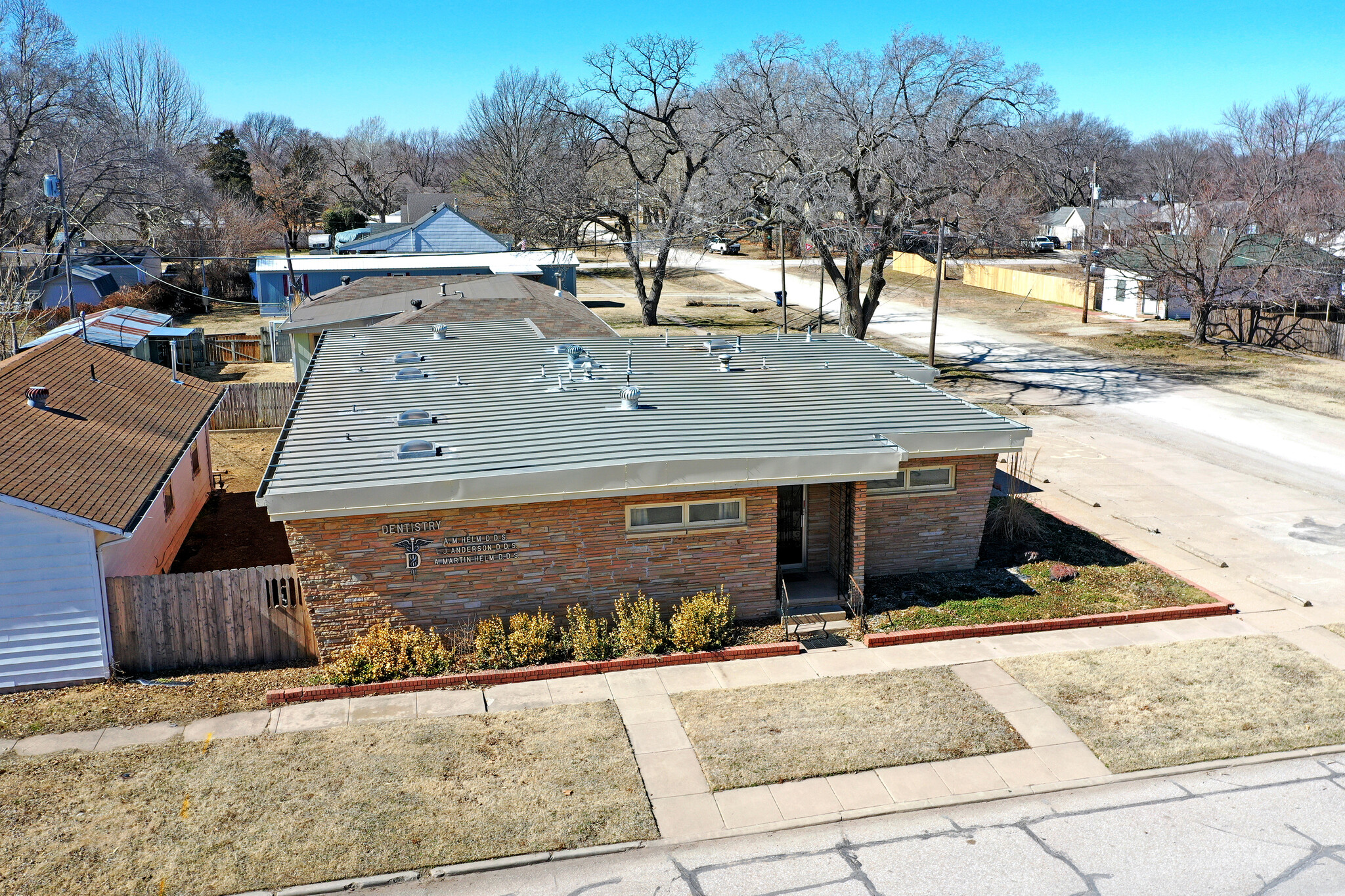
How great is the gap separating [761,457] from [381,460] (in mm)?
5194

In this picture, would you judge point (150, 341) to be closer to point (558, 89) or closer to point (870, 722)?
point (870, 722)

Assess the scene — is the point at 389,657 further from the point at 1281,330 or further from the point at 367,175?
the point at 367,175

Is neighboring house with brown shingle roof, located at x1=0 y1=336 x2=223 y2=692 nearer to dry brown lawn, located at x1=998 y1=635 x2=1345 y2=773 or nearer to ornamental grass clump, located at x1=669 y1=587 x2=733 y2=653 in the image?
ornamental grass clump, located at x1=669 y1=587 x2=733 y2=653

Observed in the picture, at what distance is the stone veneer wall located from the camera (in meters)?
16.0

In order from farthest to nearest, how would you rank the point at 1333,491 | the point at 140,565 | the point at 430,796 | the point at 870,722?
the point at 1333,491, the point at 140,565, the point at 870,722, the point at 430,796

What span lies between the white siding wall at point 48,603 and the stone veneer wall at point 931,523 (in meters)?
10.9

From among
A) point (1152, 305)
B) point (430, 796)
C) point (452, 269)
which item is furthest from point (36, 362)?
point (1152, 305)

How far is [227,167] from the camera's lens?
8131 cm

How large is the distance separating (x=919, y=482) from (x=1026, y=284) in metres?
44.1

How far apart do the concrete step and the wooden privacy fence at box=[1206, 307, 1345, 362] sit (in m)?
31.8

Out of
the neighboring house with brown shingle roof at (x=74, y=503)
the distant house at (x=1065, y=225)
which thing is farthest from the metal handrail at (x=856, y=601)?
the distant house at (x=1065, y=225)

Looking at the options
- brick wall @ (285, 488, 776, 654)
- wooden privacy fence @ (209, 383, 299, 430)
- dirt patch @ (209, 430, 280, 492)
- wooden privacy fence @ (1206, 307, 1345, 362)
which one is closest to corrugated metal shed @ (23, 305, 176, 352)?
wooden privacy fence @ (209, 383, 299, 430)

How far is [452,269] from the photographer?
151 ft

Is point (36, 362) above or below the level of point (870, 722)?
above
